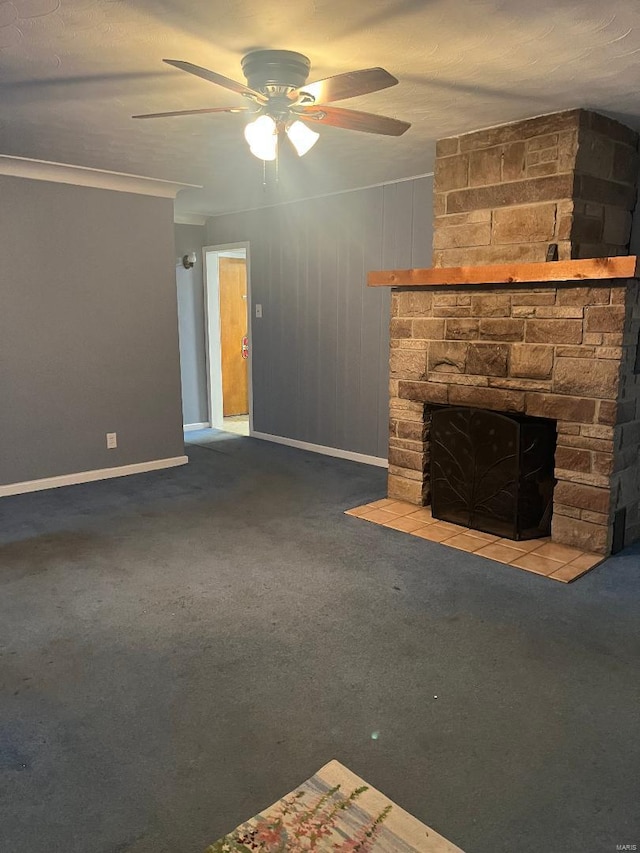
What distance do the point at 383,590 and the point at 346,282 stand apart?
3137 millimetres

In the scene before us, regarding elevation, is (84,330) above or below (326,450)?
above

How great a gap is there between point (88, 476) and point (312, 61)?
3.51 meters

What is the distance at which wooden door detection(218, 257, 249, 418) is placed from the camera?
730cm

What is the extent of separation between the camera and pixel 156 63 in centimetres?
256

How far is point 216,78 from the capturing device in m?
2.13

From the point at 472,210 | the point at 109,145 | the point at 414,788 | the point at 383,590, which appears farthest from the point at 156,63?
the point at 414,788

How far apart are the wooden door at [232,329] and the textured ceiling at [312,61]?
3.28 meters

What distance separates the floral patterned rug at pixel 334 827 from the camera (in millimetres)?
1579

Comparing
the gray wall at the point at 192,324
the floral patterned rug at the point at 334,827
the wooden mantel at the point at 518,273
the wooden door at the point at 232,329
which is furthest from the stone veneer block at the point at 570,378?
the wooden door at the point at 232,329

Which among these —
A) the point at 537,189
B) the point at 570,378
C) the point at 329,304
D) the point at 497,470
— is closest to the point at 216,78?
the point at 537,189

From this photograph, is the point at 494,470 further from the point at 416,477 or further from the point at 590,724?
the point at 590,724

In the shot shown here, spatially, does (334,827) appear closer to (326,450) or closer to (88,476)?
(88,476)

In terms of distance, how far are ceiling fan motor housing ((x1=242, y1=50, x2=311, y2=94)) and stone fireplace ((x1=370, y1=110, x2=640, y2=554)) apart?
1480mm

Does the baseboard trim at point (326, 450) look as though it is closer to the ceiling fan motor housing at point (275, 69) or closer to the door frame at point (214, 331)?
the door frame at point (214, 331)
